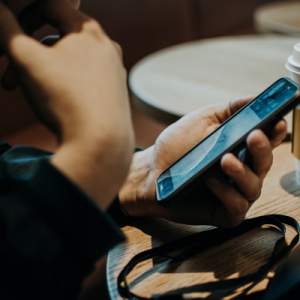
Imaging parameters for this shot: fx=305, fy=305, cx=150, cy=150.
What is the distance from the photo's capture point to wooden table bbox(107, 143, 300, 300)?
1.08 ft

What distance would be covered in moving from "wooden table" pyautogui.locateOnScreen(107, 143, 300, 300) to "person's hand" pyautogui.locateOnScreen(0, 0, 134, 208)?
11 cm

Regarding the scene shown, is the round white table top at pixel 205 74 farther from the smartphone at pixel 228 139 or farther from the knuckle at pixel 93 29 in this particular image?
the knuckle at pixel 93 29

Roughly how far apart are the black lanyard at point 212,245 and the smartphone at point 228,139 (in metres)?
0.07

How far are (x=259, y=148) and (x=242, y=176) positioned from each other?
0.11ft

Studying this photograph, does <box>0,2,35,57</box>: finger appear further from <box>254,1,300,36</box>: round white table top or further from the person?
<box>254,1,300,36</box>: round white table top

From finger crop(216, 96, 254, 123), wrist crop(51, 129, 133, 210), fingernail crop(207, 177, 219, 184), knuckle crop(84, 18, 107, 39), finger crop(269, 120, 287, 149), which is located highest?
knuckle crop(84, 18, 107, 39)

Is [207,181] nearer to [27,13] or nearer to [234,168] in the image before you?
[234,168]

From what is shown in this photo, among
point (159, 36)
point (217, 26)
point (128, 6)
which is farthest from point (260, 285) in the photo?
point (217, 26)

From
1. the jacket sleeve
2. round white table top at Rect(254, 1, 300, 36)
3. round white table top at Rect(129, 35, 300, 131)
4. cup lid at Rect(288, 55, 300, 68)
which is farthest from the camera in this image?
round white table top at Rect(254, 1, 300, 36)

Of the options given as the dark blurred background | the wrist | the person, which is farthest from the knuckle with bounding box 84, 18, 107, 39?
the dark blurred background

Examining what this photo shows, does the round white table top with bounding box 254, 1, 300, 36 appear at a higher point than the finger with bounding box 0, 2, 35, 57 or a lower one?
lower

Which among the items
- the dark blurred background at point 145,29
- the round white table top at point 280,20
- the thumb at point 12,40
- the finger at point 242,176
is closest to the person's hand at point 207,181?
the finger at point 242,176

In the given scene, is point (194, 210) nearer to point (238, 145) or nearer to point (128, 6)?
point (238, 145)

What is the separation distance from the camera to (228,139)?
349 millimetres
